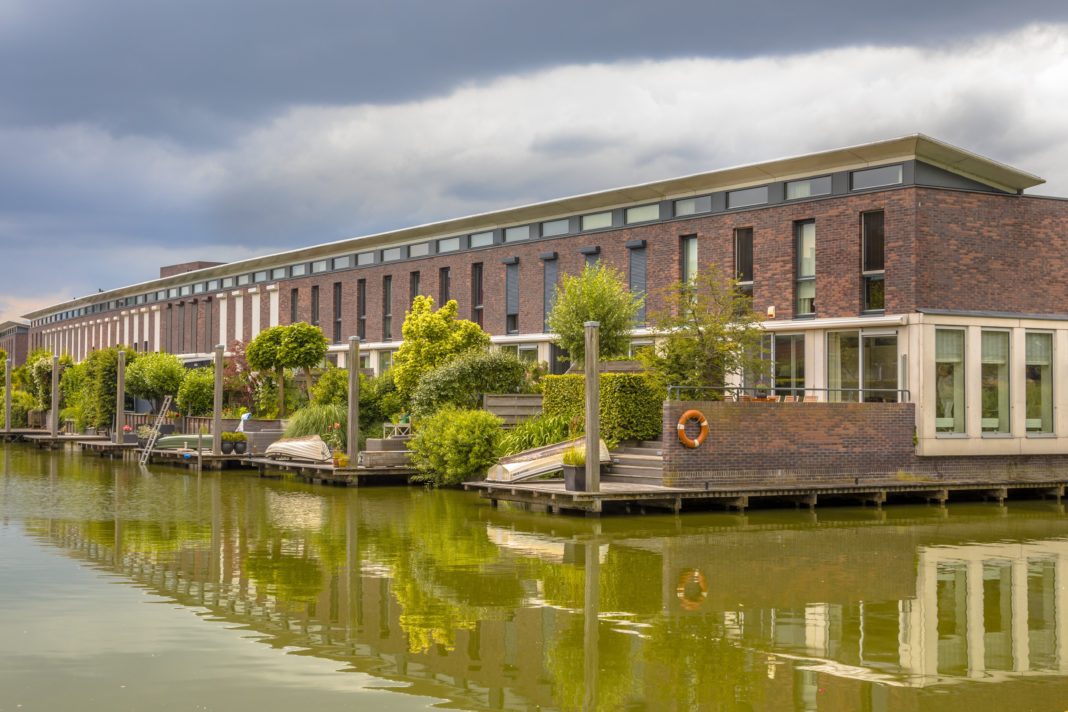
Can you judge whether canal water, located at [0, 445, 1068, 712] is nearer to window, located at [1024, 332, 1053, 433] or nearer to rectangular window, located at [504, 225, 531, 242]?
window, located at [1024, 332, 1053, 433]

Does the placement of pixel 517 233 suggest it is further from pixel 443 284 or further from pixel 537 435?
pixel 537 435

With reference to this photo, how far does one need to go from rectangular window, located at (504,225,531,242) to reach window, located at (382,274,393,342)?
6924 millimetres

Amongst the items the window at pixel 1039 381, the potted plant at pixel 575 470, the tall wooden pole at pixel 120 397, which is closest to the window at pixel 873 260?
the window at pixel 1039 381

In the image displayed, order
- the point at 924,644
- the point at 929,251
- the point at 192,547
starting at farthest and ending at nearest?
the point at 929,251, the point at 192,547, the point at 924,644

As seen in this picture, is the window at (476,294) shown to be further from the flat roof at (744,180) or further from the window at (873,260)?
the window at (873,260)

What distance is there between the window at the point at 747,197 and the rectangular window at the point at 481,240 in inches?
418

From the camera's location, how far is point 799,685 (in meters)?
7.87

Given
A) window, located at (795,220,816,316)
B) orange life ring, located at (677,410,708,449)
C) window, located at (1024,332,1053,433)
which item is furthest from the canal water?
window, located at (795,220,816,316)

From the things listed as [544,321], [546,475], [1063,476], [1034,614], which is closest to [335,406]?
[544,321]

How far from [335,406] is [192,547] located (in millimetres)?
15211

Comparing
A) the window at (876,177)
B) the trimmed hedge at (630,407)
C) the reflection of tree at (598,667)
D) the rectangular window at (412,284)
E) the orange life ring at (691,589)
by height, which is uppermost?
the window at (876,177)

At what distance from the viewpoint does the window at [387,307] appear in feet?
134

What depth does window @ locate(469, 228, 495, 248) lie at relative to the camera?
120ft

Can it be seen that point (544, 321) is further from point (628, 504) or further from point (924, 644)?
point (924, 644)
